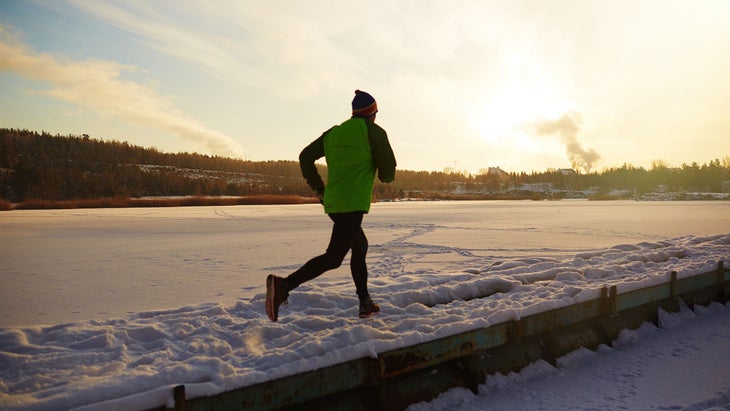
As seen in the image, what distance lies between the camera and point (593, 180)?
133375 millimetres

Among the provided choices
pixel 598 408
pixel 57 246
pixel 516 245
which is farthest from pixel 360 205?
pixel 57 246

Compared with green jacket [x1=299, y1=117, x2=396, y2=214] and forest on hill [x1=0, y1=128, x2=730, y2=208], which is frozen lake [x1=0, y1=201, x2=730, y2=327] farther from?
forest on hill [x1=0, y1=128, x2=730, y2=208]

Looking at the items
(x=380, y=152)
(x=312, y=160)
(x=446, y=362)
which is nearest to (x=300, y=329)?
(x=446, y=362)

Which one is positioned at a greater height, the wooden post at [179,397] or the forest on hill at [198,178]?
the forest on hill at [198,178]

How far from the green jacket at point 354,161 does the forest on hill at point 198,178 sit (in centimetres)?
4406

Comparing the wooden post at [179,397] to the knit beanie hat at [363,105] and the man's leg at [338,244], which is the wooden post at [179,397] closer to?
the man's leg at [338,244]

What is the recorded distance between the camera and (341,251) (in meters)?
3.07

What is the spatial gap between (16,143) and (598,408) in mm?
114877

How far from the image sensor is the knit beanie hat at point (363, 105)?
3078mm

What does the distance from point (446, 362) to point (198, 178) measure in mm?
101574

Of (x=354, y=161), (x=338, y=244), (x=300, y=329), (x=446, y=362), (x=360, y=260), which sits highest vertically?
(x=354, y=161)

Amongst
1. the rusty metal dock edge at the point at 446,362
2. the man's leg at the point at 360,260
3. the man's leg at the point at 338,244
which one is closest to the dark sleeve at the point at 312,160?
the man's leg at the point at 338,244

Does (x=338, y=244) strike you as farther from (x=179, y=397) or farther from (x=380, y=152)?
(x=179, y=397)

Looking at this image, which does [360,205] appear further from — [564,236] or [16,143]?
[16,143]
